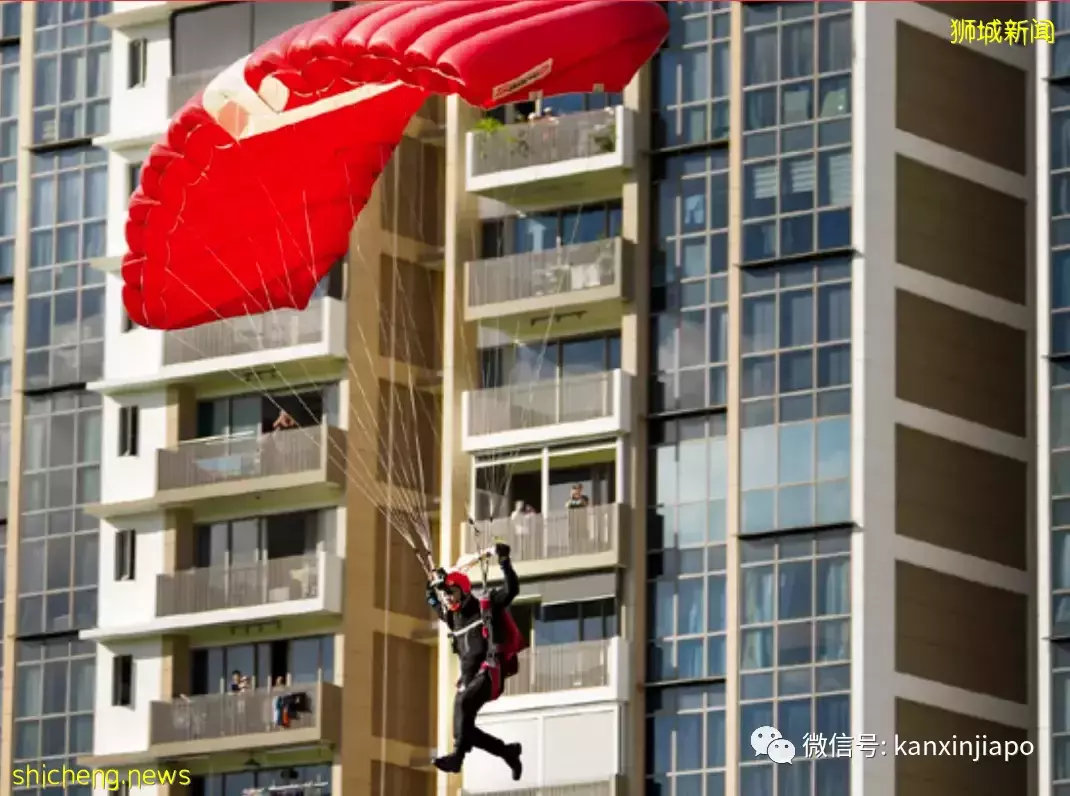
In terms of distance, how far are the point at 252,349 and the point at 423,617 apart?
199 inches

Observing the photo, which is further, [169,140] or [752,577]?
[752,577]

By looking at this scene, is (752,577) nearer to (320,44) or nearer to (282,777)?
(282,777)

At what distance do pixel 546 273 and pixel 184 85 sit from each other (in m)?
7.65

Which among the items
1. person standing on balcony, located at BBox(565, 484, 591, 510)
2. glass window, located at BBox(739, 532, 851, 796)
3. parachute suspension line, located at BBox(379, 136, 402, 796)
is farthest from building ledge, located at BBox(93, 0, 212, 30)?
glass window, located at BBox(739, 532, 851, 796)

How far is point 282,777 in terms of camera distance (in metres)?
67.6

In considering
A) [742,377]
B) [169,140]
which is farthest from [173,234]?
[742,377]

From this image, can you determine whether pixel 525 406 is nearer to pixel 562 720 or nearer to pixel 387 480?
pixel 387 480

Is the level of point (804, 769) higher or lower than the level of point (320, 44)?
lower

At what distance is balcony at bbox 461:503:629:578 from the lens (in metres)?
64.6

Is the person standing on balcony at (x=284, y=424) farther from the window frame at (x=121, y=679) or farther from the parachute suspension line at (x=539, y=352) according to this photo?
the window frame at (x=121, y=679)

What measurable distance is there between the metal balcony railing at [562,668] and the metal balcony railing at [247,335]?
6704mm

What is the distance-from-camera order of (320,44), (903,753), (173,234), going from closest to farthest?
1. (320,44)
2. (173,234)
3. (903,753)

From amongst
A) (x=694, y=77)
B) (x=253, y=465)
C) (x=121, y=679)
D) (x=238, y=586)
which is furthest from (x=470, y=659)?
(x=121, y=679)

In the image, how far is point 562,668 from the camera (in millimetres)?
64750
